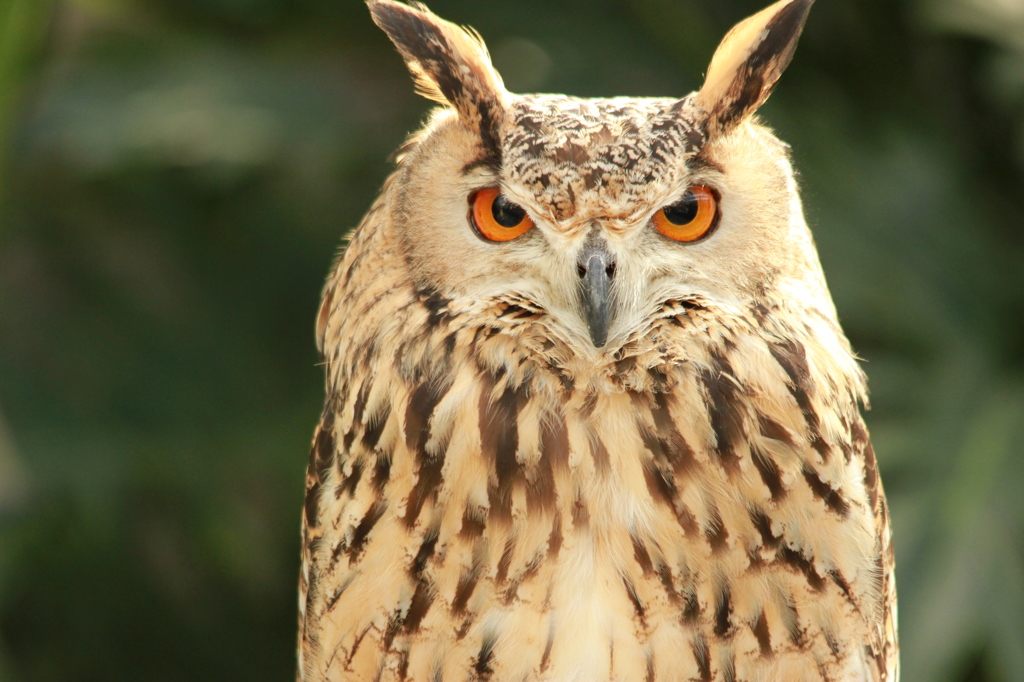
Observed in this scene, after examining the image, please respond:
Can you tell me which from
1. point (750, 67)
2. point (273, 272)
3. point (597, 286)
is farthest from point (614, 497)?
point (273, 272)

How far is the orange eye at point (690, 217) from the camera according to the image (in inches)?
43.8

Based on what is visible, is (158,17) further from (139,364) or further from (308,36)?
(139,364)

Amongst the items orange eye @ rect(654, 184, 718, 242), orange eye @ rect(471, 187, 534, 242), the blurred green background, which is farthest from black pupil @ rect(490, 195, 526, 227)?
the blurred green background

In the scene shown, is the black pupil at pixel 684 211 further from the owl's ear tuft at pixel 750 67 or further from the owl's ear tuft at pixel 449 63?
the owl's ear tuft at pixel 449 63

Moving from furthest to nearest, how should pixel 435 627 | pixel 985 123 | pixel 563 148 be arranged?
1. pixel 985 123
2. pixel 435 627
3. pixel 563 148

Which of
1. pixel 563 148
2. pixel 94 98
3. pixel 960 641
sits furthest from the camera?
pixel 94 98

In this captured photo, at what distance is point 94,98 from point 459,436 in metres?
1.61

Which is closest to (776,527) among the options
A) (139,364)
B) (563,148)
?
(563,148)

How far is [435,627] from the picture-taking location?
1.18m

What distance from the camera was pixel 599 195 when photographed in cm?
105

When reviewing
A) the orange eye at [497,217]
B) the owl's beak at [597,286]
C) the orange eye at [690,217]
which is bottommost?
the owl's beak at [597,286]

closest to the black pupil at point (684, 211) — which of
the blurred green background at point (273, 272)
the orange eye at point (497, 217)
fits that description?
the orange eye at point (497, 217)

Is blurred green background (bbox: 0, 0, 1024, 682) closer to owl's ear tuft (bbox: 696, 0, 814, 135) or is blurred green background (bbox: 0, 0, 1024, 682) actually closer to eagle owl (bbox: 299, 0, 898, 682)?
eagle owl (bbox: 299, 0, 898, 682)

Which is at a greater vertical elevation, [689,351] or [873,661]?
[689,351]
